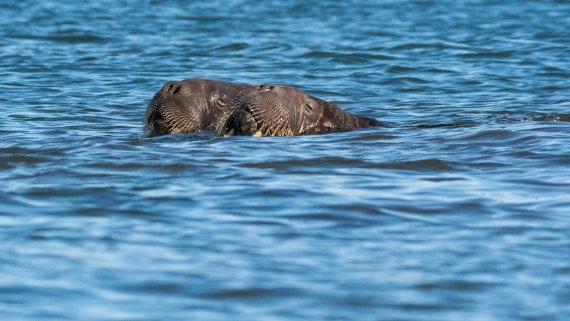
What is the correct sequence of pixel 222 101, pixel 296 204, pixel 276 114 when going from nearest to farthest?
pixel 296 204
pixel 276 114
pixel 222 101

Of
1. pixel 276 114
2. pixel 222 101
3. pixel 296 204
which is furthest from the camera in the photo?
pixel 222 101

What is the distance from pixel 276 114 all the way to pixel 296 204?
257 centimetres

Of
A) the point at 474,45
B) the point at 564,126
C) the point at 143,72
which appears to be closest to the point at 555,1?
the point at 474,45

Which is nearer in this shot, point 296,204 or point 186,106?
point 296,204

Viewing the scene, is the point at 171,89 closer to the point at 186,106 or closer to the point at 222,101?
the point at 186,106

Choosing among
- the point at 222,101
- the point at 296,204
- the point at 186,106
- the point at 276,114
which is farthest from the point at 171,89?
the point at 296,204

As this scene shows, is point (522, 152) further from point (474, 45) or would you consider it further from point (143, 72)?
point (474, 45)

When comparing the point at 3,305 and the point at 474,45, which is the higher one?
the point at 3,305

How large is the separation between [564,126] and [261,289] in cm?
586

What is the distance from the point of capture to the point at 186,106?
9.96 m

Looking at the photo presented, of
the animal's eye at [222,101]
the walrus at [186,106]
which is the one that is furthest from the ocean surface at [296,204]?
the animal's eye at [222,101]

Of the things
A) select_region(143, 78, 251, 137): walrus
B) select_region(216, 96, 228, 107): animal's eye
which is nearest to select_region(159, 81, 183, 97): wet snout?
select_region(143, 78, 251, 137): walrus

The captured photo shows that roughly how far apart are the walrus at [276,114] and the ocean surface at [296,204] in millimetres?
162

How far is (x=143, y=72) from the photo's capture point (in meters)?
16.6
